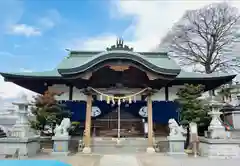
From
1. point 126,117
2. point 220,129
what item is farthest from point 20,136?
point 220,129

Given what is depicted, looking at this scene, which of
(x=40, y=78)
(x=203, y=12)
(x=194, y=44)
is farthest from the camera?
(x=194, y=44)

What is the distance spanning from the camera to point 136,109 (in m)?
11.6

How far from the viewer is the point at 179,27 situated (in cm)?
2458

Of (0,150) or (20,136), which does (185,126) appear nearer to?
(20,136)

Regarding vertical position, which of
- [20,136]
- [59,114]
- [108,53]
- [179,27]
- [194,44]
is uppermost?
[179,27]

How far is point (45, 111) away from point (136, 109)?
5.00 meters

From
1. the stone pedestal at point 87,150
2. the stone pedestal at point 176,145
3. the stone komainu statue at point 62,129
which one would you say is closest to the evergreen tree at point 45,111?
the stone komainu statue at point 62,129

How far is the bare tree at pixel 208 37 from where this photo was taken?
22.5m

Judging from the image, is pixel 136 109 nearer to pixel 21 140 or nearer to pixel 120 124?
pixel 120 124

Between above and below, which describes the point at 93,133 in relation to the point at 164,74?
below

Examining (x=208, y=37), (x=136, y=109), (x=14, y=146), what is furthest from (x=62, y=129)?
(x=208, y=37)

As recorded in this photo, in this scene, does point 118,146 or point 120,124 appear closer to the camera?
point 118,146

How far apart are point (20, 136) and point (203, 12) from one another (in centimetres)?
2262

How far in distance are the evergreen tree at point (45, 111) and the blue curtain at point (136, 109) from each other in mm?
1429
